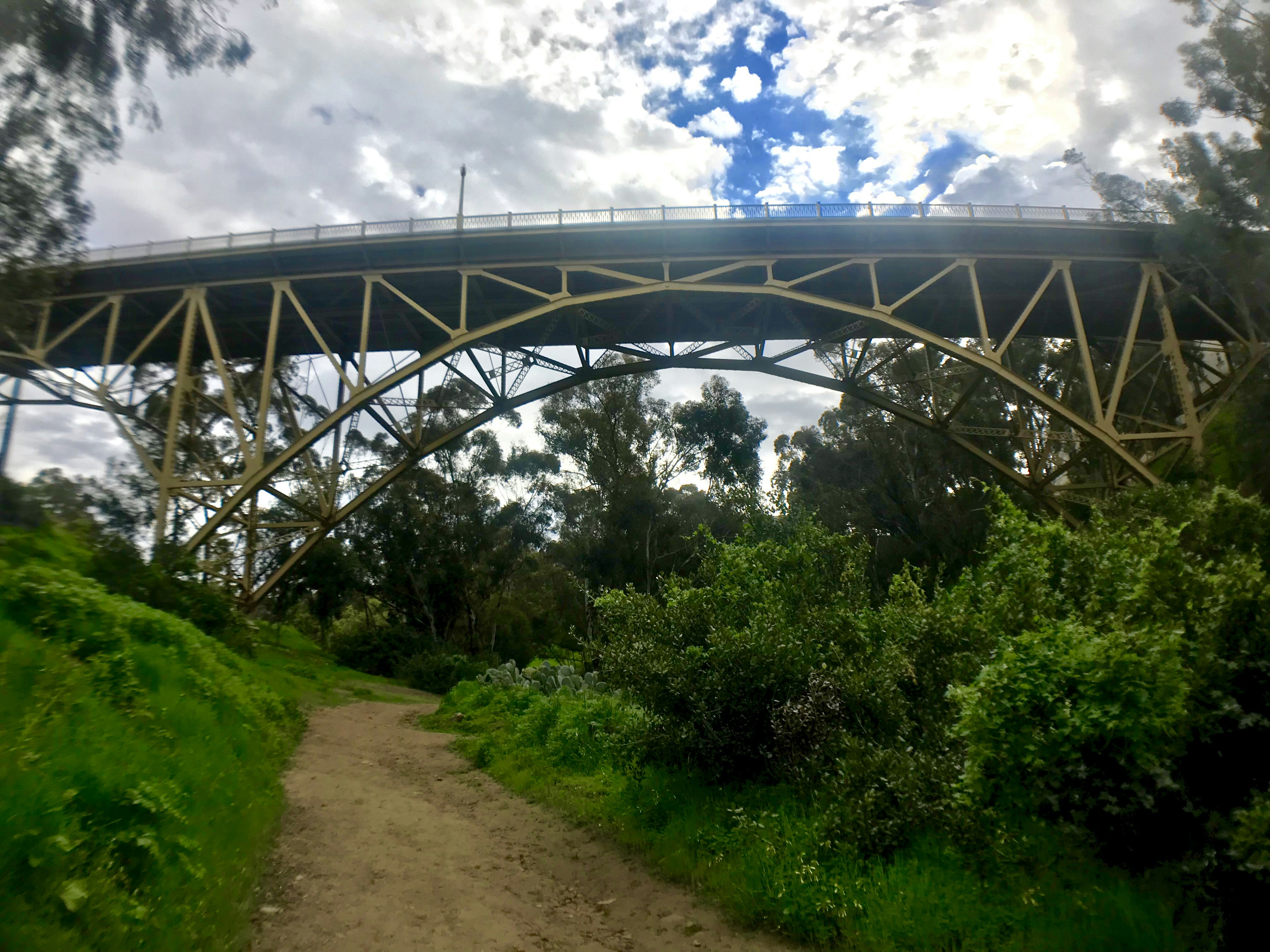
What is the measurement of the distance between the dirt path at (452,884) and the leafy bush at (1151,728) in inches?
77.9

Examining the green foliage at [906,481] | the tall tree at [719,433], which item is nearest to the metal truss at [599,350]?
the green foliage at [906,481]

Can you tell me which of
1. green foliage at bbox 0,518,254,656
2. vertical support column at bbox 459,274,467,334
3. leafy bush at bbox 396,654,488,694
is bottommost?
leafy bush at bbox 396,654,488,694

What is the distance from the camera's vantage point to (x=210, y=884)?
4340 mm

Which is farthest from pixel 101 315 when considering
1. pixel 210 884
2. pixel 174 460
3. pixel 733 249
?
pixel 210 884

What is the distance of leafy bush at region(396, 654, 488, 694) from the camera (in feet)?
86.9

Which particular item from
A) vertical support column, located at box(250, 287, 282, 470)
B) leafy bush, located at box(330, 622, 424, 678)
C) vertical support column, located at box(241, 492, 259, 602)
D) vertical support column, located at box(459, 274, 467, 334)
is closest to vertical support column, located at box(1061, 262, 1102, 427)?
vertical support column, located at box(459, 274, 467, 334)

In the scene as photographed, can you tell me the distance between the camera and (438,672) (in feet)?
88.1

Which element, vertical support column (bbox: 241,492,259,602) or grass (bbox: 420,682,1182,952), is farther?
vertical support column (bbox: 241,492,259,602)

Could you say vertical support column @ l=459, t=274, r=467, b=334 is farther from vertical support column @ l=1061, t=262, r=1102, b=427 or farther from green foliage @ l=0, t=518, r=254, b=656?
vertical support column @ l=1061, t=262, r=1102, b=427

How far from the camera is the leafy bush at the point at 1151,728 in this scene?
3805mm

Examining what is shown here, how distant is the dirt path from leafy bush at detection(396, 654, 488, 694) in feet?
57.1

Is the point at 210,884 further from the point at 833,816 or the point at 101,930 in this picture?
the point at 833,816

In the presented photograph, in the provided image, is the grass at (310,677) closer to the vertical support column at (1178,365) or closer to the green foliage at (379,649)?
the green foliage at (379,649)

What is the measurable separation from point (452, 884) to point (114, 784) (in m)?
2.93
